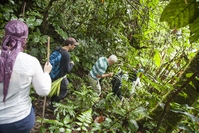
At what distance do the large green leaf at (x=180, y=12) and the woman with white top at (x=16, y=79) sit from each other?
43.1 inches

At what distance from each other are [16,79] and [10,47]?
26cm

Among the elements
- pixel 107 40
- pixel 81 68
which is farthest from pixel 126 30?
pixel 81 68

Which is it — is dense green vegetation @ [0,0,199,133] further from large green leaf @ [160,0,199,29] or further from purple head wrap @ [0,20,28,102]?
large green leaf @ [160,0,199,29]

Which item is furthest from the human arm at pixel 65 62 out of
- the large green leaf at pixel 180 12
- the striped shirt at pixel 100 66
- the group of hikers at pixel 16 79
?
the large green leaf at pixel 180 12

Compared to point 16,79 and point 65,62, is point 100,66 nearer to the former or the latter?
point 65,62

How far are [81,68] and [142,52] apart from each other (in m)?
1.71

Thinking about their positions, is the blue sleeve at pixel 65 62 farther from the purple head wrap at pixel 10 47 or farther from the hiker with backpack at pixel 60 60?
the purple head wrap at pixel 10 47

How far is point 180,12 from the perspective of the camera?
1041mm

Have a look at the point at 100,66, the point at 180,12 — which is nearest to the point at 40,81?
the point at 180,12

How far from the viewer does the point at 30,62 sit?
1.67 meters

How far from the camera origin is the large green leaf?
1.01 meters

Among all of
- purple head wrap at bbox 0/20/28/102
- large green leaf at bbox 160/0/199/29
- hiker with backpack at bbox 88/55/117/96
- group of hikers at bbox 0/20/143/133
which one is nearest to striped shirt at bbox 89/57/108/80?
hiker with backpack at bbox 88/55/117/96

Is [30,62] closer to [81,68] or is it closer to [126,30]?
[81,68]

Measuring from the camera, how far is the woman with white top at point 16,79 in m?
1.64
